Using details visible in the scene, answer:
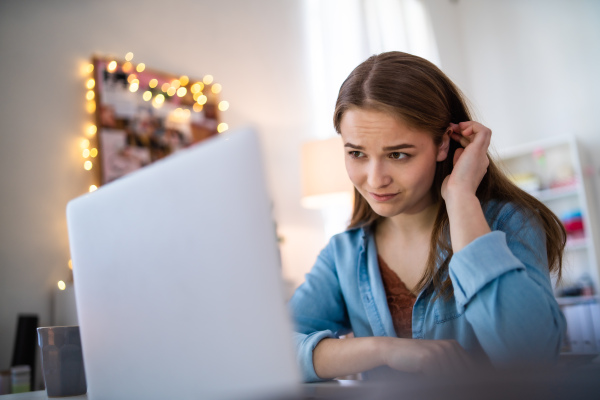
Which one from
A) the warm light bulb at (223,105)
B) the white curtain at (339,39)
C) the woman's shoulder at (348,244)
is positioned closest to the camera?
the woman's shoulder at (348,244)

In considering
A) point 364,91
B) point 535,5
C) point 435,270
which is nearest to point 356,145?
point 364,91

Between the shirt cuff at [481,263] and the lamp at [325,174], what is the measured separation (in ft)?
4.90

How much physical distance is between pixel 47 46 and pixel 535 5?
12.3ft

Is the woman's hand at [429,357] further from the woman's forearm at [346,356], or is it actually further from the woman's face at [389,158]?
the woman's face at [389,158]

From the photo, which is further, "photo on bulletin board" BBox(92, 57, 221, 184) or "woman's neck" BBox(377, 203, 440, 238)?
"photo on bulletin board" BBox(92, 57, 221, 184)

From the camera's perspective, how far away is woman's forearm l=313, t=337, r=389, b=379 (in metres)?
0.75

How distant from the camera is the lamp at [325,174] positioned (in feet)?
7.72

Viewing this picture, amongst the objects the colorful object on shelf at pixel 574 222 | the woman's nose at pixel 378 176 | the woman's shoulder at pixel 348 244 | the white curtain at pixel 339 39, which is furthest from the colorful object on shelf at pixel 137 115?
the colorful object on shelf at pixel 574 222

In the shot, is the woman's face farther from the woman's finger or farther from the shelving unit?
the shelving unit

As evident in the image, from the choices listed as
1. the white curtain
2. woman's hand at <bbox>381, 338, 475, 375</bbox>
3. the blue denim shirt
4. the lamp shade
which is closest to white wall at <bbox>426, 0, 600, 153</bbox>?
the white curtain

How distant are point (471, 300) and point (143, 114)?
204cm

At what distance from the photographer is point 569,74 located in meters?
3.93

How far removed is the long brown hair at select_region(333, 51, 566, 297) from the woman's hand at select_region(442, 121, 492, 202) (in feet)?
0.14

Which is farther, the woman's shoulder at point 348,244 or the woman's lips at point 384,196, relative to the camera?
the woman's shoulder at point 348,244
